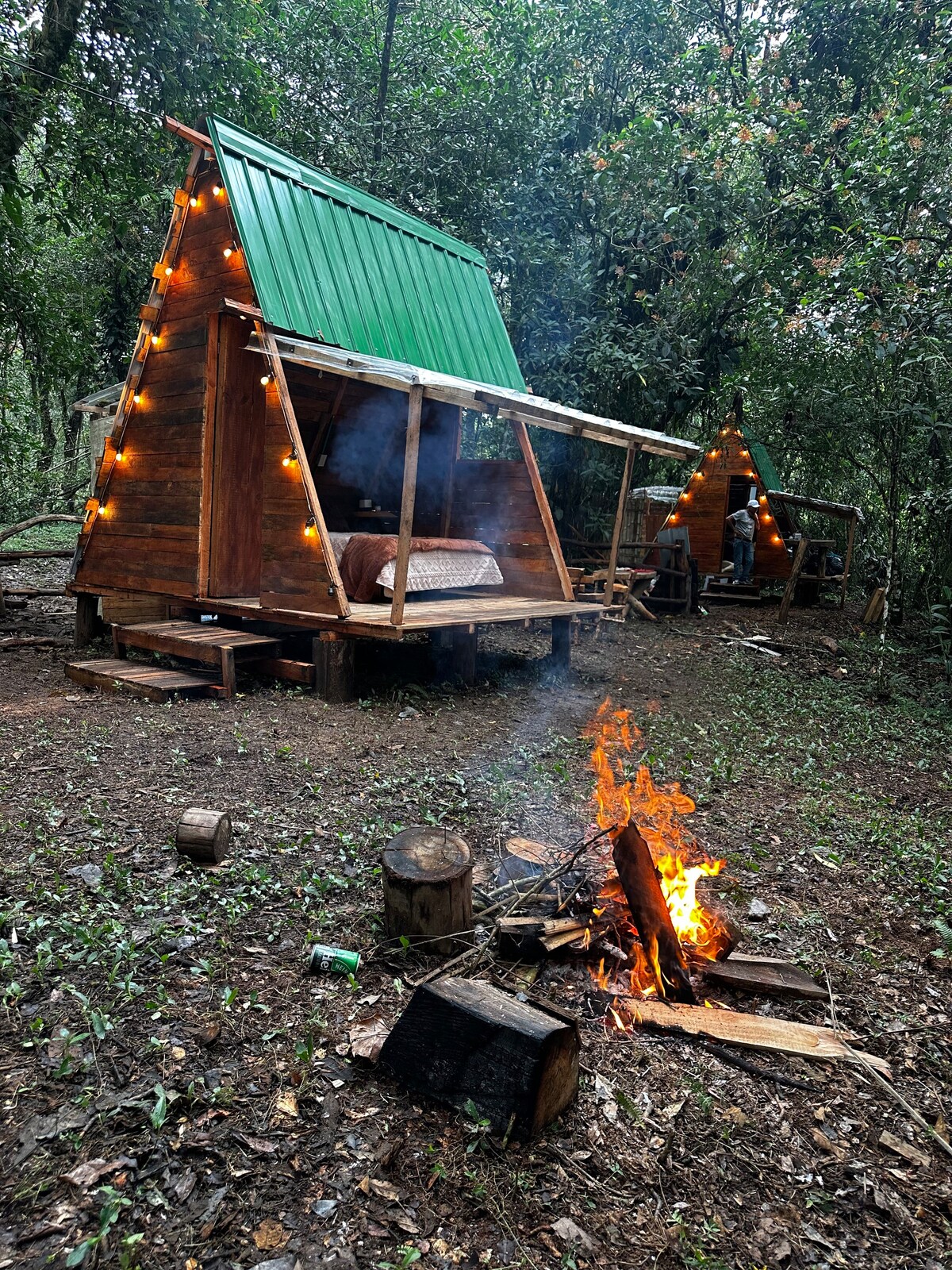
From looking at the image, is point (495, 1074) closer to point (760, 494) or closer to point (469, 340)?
point (469, 340)

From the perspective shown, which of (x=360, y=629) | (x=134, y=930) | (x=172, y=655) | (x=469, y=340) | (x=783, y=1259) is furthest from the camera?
(x=469, y=340)

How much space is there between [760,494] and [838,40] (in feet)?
28.4

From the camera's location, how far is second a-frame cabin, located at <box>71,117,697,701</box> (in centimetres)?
724

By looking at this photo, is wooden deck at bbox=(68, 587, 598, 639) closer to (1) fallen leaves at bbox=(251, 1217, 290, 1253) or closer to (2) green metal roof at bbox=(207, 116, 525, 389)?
(2) green metal roof at bbox=(207, 116, 525, 389)

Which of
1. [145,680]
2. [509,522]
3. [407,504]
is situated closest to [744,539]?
[509,522]

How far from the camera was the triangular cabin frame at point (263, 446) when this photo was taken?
7141mm

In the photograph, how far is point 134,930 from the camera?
3119 millimetres

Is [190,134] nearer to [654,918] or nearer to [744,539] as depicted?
[654,918]

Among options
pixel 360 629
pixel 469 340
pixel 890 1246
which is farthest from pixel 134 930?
pixel 469 340

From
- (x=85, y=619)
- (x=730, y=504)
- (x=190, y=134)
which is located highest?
(x=190, y=134)

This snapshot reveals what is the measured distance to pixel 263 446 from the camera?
7.95 meters

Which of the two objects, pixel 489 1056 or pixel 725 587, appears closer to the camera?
pixel 489 1056

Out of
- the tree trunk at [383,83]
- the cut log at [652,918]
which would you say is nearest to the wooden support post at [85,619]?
the cut log at [652,918]

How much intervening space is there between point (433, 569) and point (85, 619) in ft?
14.7
